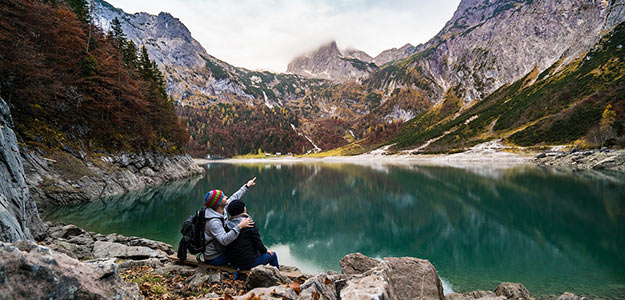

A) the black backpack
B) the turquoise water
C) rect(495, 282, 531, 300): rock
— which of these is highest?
the black backpack

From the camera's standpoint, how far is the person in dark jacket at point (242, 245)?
6711mm

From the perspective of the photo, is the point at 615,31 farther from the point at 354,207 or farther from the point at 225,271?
the point at 225,271

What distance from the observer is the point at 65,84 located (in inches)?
1115

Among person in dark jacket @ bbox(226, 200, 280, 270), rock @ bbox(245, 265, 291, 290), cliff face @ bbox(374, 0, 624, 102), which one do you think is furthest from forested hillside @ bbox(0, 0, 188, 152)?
cliff face @ bbox(374, 0, 624, 102)

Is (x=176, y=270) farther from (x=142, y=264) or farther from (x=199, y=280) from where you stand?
(x=142, y=264)

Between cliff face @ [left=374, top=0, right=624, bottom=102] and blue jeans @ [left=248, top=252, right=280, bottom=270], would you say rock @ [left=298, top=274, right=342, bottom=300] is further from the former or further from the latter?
cliff face @ [left=374, top=0, right=624, bottom=102]

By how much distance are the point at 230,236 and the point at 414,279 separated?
460 centimetres

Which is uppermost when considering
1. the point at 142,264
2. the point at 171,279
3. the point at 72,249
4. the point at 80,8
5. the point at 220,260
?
the point at 80,8

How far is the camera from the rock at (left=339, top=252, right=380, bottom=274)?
8.74 metres

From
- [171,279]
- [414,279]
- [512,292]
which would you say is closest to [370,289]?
[414,279]

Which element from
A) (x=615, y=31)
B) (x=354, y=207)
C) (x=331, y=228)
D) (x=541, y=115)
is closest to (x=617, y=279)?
(x=331, y=228)

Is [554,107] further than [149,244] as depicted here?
Yes

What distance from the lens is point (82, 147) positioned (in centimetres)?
2786

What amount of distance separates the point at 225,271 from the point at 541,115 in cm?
14399
